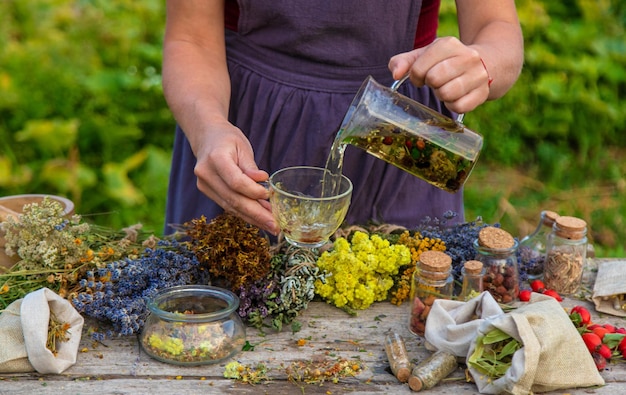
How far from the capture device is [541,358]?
1.45 metres

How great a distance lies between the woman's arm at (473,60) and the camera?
1597 mm

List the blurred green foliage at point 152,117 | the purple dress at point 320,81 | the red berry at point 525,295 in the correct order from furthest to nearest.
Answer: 1. the blurred green foliage at point 152,117
2. the purple dress at point 320,81
3. the red berry at point 525,295

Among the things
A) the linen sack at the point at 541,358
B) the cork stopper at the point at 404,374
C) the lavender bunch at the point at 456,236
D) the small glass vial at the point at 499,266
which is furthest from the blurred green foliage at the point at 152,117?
the cork stopper at the point at 404,374

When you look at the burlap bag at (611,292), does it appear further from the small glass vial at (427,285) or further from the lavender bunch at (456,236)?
the small glass vial at (427,285)

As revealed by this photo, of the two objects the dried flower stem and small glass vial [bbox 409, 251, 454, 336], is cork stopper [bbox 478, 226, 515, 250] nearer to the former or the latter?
small glass vial [bbox 409, 251, 454, 336]

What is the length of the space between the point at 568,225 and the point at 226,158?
80 cm

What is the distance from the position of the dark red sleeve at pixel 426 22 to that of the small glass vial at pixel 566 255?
641 millimetres

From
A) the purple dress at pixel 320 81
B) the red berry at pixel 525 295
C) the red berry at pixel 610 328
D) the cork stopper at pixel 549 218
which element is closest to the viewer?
the red berry at pixel 610 328

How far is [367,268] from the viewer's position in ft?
5.74

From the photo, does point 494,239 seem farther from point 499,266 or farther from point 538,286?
point 538,286

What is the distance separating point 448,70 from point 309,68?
0.55 meters

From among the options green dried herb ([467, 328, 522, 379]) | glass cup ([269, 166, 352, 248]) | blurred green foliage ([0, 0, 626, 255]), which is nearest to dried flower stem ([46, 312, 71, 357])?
glass cup ([269, 166, 352, 248])

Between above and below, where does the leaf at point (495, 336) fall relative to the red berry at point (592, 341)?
above

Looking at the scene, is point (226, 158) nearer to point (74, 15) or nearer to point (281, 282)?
point (281, 282)
